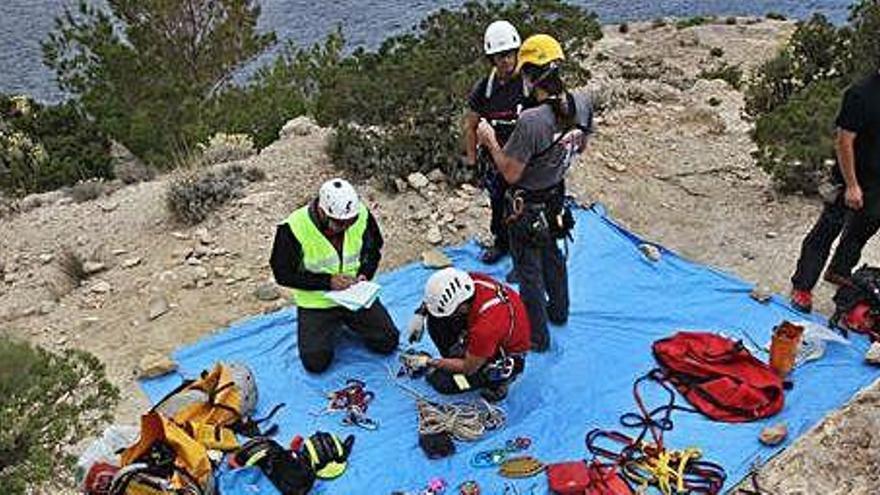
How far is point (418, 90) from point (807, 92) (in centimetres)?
374

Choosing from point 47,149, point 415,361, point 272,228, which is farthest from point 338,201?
point 47,149

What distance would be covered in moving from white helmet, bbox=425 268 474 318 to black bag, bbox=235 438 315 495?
105 cm

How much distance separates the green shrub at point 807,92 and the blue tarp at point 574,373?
6.26 feet

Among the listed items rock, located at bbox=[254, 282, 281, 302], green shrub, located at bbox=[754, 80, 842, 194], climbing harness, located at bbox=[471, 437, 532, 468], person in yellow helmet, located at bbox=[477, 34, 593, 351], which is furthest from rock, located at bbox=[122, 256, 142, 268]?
green shrub, located at bbox=[754, 80, 842, 194]

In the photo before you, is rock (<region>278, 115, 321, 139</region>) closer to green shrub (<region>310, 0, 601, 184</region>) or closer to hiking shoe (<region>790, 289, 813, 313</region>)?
green shrub (<region>310, 0, 601, 184</region>)

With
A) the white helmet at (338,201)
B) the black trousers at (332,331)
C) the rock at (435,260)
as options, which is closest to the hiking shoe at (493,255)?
the rock at (435,260)

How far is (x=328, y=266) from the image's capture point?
19.2ft

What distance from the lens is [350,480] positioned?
5152 mm

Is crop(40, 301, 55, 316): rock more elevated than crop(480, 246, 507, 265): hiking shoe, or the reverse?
crop(480, 246, 507, 265): hiking shoe

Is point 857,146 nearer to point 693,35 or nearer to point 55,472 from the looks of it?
point 55,472

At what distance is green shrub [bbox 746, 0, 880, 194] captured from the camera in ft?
27.3

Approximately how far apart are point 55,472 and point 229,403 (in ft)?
3.26

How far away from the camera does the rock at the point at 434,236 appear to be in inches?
305

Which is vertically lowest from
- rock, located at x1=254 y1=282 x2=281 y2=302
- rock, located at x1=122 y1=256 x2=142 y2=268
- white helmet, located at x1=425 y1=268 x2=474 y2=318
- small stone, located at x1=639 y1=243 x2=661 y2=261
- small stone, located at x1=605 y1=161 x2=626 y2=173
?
rock, located at x1=122 y1=256 x2=142 y2=268
